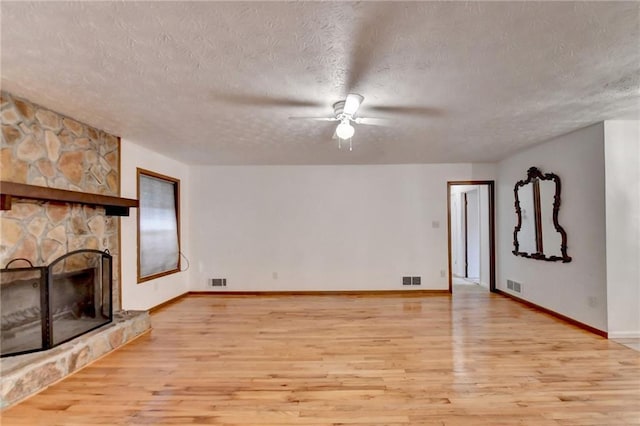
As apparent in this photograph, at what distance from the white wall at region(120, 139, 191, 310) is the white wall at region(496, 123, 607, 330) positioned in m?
5.81

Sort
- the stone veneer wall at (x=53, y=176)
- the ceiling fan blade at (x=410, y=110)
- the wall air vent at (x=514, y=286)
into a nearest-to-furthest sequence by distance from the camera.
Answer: the stone veneer wall at (x=53, y=176) → the ceiling fan blade at (x=410, y=110) → the wall air vent at (x=514, y=286)

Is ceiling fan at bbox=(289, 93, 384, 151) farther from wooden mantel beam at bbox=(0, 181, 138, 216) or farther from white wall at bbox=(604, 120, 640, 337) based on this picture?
white wall at bbox=(604, 120, 640, 337)

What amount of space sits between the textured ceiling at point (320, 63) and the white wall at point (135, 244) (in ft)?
2.40

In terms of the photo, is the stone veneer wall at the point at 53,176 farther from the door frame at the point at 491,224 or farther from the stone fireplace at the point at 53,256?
the door frame at the point at 491,224

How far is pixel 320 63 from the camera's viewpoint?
206 centimetres

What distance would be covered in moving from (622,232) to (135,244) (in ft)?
19.9

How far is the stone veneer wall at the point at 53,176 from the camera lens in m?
2.62

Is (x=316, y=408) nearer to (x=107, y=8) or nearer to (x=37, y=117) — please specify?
(x=107, y=8)

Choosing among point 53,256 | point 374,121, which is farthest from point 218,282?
point 374,121

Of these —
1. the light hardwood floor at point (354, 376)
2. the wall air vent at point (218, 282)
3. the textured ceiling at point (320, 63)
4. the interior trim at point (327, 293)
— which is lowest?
the interior trim at point (327, 293)

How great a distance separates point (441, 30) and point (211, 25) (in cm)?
130

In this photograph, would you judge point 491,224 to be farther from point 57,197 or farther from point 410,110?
point 57,197

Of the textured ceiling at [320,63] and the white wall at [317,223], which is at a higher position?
the textured ceiling at [320,63]

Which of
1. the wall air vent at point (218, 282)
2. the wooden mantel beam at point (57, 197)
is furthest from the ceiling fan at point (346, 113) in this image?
the wall air vent at point (218, 282)
